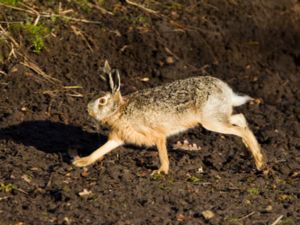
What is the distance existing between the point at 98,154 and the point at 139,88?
2.50 m

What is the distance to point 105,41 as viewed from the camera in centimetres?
1088

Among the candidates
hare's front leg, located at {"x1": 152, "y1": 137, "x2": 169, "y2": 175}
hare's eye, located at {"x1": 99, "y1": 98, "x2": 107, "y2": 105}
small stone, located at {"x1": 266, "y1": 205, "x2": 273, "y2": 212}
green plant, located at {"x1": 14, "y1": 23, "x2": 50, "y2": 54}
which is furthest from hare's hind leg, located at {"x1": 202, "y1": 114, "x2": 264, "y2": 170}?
green plant, located at {"x1": 14, "y1": 23, "x2": 50, "y2": 54}

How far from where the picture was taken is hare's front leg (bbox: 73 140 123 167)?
7.81 metres

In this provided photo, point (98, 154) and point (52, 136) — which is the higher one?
point (98, 154)

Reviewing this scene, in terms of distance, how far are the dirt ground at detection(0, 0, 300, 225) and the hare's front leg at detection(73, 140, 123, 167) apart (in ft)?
0.27

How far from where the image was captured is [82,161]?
7.83 m

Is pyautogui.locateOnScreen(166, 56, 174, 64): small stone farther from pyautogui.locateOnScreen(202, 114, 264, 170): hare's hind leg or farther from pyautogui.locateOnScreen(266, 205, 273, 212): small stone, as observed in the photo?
pyautogui.locateOnScreen(266, 205, 273, 212): small stone

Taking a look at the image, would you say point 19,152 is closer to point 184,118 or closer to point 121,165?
point 121,165

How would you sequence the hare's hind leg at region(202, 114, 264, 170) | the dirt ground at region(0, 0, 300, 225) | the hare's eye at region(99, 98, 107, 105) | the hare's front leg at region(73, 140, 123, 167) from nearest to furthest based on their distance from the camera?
the dirt ground at region(0, 0, 300, 225), the hare's front leg at region(73, 140, 123, 167), the hare's eye at region(99, 98, 107, 105), the hare's hind leg at region(202, 114, 264, 170)

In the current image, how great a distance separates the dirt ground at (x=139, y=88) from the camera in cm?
676

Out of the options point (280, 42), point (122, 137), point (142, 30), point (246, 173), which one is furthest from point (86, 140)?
point (280, 42)

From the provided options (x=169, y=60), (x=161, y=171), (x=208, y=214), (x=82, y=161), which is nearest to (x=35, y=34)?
(x=169, y=60)

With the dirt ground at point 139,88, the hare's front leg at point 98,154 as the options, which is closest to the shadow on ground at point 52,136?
the dirt ground at point 139,88

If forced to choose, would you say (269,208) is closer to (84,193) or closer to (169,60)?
(84,193)
